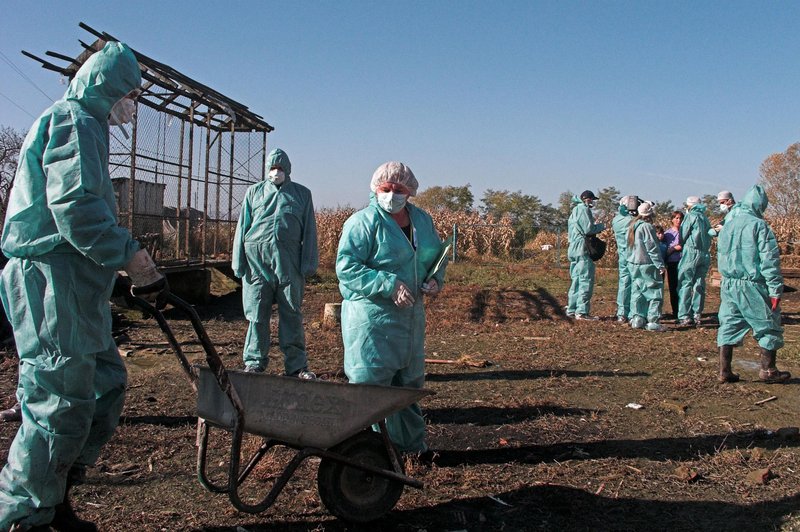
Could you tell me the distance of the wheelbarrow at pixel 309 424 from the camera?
292cm

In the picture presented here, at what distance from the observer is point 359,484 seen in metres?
3.37

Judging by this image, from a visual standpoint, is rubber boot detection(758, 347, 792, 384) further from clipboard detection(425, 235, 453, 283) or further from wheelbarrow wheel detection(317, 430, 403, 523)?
wheelbarrow wheel detection(317, 430, 403, 523)

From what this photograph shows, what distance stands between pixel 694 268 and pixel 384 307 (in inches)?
319

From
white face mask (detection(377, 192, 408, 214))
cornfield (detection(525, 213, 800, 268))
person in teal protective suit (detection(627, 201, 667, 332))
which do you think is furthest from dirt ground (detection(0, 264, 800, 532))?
cornfield (detection(525, 213, 800, 268))

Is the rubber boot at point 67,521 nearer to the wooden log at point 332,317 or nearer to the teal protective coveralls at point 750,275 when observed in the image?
the teal protective coveralls at point 750,275

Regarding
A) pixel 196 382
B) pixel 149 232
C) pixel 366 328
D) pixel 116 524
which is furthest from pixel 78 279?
pixel 149 232

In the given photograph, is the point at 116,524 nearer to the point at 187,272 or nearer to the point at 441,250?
the point at 441,250

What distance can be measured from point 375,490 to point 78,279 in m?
1.76

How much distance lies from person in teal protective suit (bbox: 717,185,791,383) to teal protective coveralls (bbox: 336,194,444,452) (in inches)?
144

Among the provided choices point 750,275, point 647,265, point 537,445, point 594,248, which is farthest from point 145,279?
point 594,248

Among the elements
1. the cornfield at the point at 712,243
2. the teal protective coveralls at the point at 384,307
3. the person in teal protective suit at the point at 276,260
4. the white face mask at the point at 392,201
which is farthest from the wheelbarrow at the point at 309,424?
the cornfield at the point at 712,243

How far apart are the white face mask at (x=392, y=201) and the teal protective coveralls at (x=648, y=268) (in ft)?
22.0

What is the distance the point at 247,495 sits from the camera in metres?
3.69

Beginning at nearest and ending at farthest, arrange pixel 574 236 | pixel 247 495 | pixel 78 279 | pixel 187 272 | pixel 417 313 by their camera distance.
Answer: pixel 78 279, pixel 247 495, pixel 417 313, pixel 574 236, pixel 187 272
